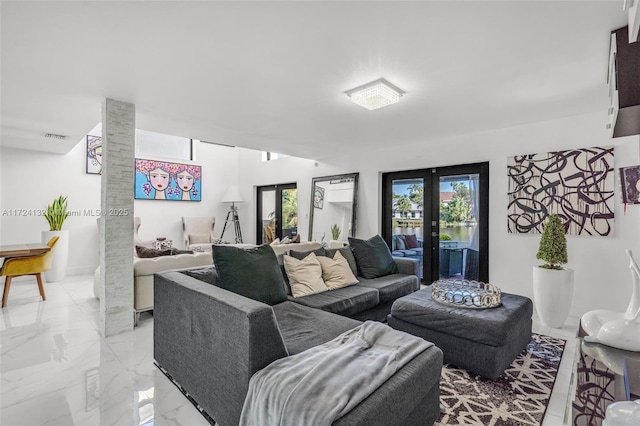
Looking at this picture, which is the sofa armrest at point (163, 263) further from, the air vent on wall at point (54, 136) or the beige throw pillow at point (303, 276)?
the air vent on wall at point (54, 136)

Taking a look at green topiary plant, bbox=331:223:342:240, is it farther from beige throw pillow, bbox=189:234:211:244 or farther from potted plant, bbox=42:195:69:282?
potted plant, bbox=42:195:69:282

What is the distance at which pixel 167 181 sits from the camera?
7102 mm

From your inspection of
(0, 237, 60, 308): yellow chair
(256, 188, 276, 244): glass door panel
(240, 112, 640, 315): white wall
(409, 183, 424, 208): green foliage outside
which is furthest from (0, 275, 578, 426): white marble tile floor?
(256, 188, 276, 244): glass door panel

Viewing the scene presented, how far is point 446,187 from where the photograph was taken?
4.77 metres

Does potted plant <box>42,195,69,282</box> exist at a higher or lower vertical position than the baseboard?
higher

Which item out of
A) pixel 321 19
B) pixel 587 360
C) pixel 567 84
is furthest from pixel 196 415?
pixel 567 84

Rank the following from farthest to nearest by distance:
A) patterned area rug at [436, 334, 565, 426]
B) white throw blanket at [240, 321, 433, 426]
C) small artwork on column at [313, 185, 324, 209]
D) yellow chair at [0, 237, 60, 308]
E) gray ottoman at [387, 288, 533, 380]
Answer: small artwork on column at [313, 185, 324, 209] → yellow chair at [0, 237, 60, 308] → gray ottoman at [387, 288, 533, 380] → patterned area rug at [436, 334, 565, 426] → white throw blanket at [240, 321, 433, 426]

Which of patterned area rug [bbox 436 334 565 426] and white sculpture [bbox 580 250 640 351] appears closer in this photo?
white sculpture [bbox 580 250 640 351]

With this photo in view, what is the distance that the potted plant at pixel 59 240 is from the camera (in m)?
5.19

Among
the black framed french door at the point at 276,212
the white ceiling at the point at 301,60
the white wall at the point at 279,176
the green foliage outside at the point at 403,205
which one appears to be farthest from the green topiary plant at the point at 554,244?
the black framed french door at the point at 276,212

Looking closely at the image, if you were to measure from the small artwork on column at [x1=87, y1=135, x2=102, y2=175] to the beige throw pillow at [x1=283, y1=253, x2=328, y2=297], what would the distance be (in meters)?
5.34

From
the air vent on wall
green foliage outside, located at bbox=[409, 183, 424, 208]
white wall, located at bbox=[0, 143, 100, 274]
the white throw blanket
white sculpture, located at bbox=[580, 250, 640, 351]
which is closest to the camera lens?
the white throw blanket

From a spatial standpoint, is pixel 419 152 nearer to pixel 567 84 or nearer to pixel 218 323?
pixel 567 84

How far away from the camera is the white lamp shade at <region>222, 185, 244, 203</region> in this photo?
305 inches
